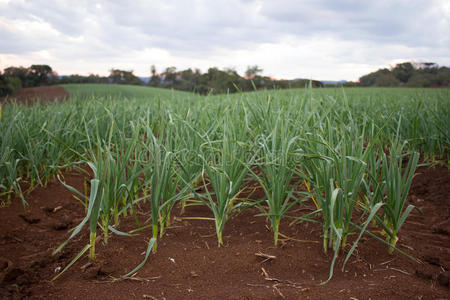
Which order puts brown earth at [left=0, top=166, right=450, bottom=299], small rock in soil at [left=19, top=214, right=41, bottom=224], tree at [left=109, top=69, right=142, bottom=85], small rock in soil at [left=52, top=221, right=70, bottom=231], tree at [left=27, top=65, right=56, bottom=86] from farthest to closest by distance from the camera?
tree at [left=109, top=69, right=142, bottom=85], tree at [left=27, top=65, right=56, bottom=86], small rock in soil at [left=19, top=214, right=41, bottom=224], small rock in soil at [left=52, top=221, right=70, bottom=231], brown earth at [left=0, top=166, right=450, bottom=299]

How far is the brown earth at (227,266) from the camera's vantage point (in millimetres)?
1312

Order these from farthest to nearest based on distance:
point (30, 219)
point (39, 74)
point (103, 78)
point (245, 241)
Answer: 1. point (103, 78)
2. point (39, 74)
3. point (30, 219)
4. point (245, 241)

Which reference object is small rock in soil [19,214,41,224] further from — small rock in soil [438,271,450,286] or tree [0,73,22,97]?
tree [0,73,22,97]

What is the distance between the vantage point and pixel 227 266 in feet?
4.82

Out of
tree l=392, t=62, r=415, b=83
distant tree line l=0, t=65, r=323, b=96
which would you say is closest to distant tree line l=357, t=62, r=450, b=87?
tree l=392, t=62, r=415, b=83

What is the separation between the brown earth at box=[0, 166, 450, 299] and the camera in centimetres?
131

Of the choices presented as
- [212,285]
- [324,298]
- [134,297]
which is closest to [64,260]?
[134,297]

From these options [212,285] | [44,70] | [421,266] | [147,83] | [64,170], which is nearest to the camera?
[212,285]

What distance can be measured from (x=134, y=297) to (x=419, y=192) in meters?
2.54

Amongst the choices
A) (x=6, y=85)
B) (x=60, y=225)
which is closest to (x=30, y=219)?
(x=60, y=225)

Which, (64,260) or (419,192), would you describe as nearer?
(64,260)

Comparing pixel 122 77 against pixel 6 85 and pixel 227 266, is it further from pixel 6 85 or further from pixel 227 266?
pixel 227 266

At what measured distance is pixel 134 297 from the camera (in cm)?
129

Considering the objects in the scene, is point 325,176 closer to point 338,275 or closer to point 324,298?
point 338,275
